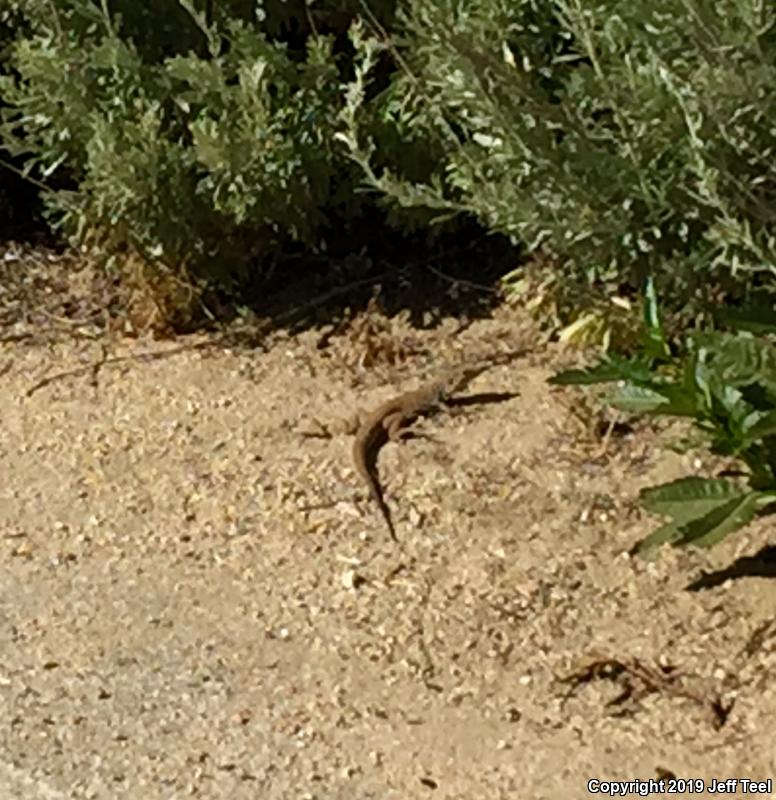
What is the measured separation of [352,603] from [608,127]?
1341 millimetres

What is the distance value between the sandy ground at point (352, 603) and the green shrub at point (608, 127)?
50cm

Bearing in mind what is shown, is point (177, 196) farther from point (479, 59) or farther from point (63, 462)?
point (479, 59)

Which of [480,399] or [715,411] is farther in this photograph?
[480,399]

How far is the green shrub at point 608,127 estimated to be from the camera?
14.7 feet

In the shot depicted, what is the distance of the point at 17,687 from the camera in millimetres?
4617

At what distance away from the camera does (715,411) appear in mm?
4508

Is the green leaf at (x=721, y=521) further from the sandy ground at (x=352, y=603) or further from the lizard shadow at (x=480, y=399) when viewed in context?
the lizard shadow at (x=480, y=399)

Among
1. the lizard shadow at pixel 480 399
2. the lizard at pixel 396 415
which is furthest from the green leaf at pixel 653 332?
the lizard at pixel 396 415

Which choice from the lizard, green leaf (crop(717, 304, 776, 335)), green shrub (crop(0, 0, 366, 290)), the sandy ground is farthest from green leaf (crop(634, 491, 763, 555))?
green shrub (crop(0, 0, 366, 290))

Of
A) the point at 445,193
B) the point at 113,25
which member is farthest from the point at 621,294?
the point at 113,25

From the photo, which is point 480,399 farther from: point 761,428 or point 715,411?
point 761,428

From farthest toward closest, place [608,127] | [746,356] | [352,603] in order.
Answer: [608,127] → [352,603] → [746,356]

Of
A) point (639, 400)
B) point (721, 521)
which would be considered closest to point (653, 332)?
point (639, 400)

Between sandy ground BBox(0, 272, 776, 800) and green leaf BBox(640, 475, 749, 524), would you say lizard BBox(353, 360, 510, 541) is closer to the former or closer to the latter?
sandy ground BBox(0, 272, 776, 800)
